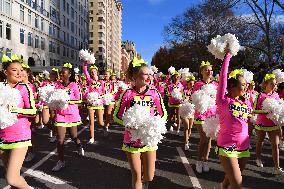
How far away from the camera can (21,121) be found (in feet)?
13.9

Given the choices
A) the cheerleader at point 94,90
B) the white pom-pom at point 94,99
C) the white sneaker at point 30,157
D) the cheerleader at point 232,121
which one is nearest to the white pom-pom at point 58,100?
→ the white sneaker at point 30,157

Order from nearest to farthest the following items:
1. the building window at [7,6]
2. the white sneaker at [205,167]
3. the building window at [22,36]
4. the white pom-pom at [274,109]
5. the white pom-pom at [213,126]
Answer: the white pom-pom at [213,126]
the white pom-pom at [274,109]
the white sneaker at [205,167]
the building window at [7,6]
the building window at [22,36]

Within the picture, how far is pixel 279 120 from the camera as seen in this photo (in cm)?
610

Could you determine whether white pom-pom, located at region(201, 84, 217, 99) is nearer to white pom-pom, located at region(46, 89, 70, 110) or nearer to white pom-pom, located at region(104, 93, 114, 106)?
white pom-pom, located at region(46, 89, 70, 110)

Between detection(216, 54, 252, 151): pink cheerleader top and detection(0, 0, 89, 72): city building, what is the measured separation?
30.5m

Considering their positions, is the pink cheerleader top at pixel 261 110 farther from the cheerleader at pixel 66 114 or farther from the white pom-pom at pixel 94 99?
the white pom-pom at pixel 94 99

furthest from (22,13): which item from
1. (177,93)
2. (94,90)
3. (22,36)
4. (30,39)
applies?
(177,93)

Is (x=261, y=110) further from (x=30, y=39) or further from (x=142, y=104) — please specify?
(x=30, y=39)

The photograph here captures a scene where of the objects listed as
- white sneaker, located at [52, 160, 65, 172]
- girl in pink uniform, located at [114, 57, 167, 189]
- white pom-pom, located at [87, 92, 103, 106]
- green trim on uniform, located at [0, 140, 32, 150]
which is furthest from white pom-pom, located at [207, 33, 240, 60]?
white pom-pom, located at [87, 92, 103, 106]

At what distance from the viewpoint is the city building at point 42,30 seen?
37.4 m

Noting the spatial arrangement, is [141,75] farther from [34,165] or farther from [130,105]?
[34,165]

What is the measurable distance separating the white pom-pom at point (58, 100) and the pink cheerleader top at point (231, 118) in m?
3.15

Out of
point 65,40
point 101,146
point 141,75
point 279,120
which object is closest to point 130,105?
point 141,75

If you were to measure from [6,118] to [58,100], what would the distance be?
2.57 m
